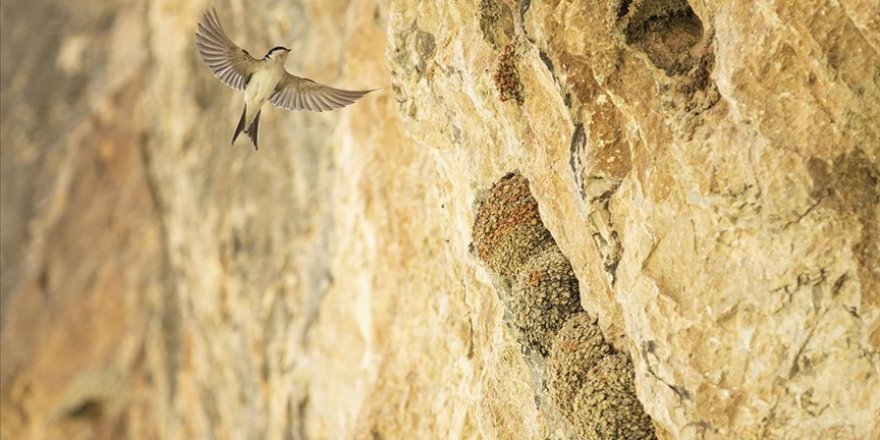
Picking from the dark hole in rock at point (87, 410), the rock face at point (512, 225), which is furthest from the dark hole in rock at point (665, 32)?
the dark hole in rock at point (87, 410)

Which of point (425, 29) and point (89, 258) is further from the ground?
point (89, 258)

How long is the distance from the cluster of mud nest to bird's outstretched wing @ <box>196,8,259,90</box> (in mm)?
2417

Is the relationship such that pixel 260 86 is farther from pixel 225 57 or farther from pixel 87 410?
pixel 87 410

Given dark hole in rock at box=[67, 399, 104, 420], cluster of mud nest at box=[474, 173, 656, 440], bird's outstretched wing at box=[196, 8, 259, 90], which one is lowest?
cluster of mud nest at box=[474, 173, 656, 440]

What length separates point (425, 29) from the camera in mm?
10969

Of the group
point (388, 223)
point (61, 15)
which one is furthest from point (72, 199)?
point (388, 223)

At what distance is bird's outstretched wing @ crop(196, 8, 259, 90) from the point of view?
1060 cm

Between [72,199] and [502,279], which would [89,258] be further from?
[502,279]

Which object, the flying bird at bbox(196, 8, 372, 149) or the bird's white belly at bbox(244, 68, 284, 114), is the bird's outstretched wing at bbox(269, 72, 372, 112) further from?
the bird's white belly at bbox(244, 68, 284, 114)


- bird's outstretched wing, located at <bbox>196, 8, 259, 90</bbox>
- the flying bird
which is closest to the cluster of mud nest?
the flying bird

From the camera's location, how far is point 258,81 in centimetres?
1084

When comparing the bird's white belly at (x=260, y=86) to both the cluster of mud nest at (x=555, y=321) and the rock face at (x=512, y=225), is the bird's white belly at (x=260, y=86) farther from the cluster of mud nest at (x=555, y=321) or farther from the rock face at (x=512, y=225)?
the cluster of mud nest at (x=555, y=321)

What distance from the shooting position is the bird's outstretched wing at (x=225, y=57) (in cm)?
1060

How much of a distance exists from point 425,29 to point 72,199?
15.5 m
